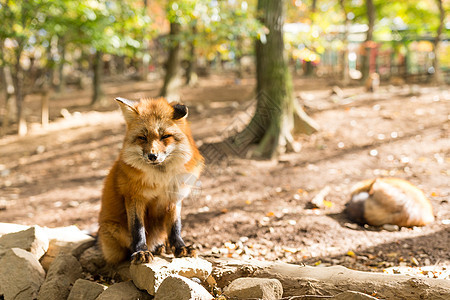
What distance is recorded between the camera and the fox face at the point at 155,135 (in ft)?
8.89

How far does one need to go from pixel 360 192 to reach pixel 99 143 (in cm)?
706

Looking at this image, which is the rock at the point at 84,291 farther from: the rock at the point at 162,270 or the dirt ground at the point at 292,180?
the dirt ground at the point at 292,180

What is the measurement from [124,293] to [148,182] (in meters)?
0.90

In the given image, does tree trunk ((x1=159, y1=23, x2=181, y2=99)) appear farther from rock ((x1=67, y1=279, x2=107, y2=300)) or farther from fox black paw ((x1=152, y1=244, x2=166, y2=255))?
rock ((x1=67, y1=279, x2=107, y2=300))

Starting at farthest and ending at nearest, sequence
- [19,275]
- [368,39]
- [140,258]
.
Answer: [368,39] → [19,275] → [140,258]

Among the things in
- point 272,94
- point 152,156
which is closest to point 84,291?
point 152,156

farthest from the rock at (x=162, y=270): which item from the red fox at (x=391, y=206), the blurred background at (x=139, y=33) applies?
the blurred background at (x=139, y=33)

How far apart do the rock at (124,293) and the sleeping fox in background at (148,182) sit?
25cm

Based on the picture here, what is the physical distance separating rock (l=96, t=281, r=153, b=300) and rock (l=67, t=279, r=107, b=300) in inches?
7.6

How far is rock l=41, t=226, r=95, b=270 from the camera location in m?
3.63

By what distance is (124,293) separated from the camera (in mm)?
2883

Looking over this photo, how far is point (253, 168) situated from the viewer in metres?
6.89

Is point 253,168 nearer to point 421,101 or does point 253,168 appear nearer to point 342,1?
point 421,101

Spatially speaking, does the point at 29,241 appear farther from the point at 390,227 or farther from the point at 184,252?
the point at 390,227
